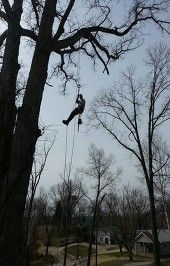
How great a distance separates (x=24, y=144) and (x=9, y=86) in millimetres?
877

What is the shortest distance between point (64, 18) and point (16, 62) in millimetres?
2026

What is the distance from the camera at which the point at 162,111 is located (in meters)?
18.3

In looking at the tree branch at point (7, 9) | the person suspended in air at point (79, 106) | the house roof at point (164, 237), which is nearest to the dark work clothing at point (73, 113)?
the person suspended in air at point (79, 106)

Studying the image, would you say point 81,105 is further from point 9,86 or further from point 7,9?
point 9,86

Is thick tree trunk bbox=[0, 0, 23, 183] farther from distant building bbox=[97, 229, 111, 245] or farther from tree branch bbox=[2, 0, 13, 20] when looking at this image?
distant building bbox=[97, 229, 111, 245]

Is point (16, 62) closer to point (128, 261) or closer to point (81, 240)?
point (128, 261)

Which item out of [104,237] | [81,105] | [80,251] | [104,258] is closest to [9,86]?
[81,105]

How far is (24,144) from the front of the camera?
17.9 feet

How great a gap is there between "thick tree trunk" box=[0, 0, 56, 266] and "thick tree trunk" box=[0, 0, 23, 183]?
0.82ft

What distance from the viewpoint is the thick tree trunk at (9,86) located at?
4.13 m

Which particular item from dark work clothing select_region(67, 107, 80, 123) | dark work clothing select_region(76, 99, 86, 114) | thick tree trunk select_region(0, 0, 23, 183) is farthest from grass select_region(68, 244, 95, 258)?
thick tree trunk select_region(0, 0, 23, 183)

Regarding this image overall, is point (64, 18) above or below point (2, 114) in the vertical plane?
above

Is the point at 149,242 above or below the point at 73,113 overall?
below

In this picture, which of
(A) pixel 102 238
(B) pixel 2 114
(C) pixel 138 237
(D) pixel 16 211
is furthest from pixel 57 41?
(A) pixel 102 238
